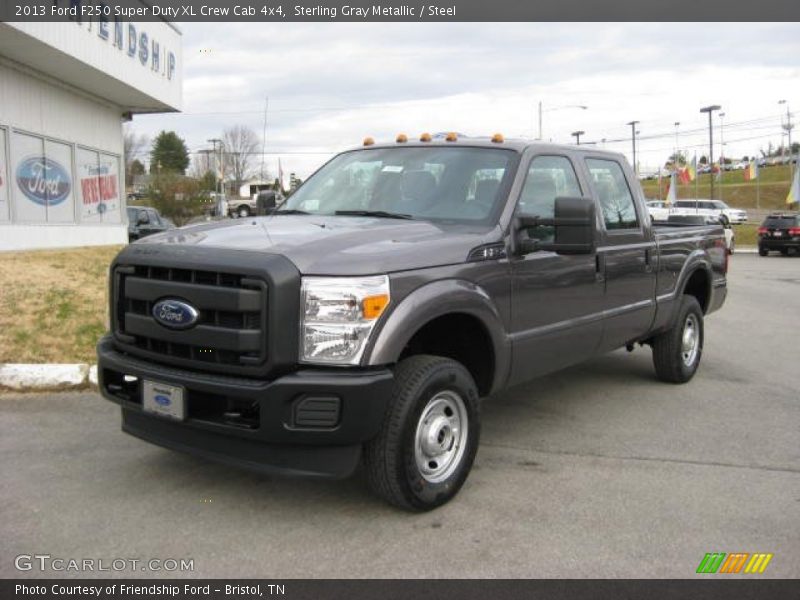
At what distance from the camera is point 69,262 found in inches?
494

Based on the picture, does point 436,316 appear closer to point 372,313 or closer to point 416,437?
point 372,313

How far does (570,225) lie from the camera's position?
4121mm

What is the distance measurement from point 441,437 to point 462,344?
65cm

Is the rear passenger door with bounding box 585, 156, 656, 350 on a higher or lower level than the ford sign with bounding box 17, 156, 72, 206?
lower

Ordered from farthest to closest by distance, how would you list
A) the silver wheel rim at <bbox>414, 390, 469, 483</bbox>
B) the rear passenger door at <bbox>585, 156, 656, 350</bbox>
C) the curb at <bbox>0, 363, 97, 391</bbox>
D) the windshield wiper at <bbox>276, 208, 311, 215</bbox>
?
the curb at <bbox>0, 363, 97, 391</bbox> → the rear passenger door at <bbox>585, 156, 656, 350</bbox> → the windshield wiper at <bbox>276, 208, 311, 215</bbox> → the silver wheel rim at <bbox>414, 390, 469, 483</bbox>

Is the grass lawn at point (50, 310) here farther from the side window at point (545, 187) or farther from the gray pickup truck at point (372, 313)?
the side window at point (545, 187)

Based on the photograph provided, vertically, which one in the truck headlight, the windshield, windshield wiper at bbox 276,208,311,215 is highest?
the windshield

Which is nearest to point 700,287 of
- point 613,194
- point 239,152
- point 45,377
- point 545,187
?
point 613,194

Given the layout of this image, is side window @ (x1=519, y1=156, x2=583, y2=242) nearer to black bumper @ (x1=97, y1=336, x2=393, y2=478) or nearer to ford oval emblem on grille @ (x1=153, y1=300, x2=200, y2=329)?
black bumper @ (x1=97, y1=336, x2=393, y2=478)

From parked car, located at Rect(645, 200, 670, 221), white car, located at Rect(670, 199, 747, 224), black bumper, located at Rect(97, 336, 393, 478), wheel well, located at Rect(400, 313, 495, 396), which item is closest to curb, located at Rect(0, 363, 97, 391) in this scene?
black bumper, located at Rect(97, 336, 393, 478)

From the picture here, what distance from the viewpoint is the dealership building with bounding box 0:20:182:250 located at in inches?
579

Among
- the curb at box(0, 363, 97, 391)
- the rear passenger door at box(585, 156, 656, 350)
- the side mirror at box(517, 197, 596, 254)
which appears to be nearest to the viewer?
the side mirror at box(517, 197, 596, 254)

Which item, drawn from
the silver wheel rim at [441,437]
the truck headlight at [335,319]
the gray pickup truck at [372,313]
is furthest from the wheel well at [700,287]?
the truck headlight at [335,319]

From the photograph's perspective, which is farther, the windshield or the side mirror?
the windshield
